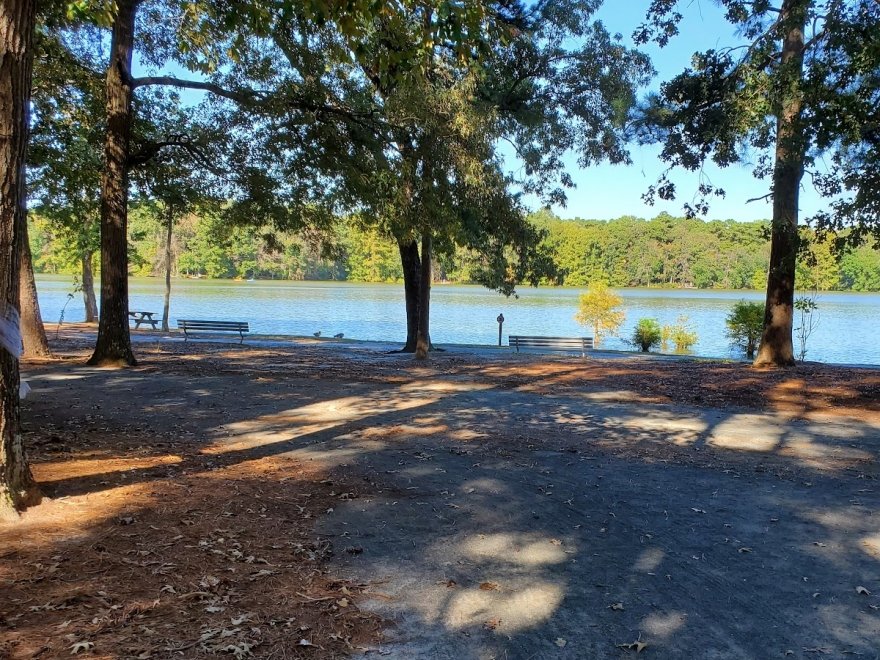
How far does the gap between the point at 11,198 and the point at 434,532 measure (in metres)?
3.37

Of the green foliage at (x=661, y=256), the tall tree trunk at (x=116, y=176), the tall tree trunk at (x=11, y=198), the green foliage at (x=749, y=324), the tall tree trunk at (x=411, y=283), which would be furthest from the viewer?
the green foliage at (x=661, y=256)

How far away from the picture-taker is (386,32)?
6176 mm

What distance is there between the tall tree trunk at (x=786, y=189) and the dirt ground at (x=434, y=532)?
470 cm

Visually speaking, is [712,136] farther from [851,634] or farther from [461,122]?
[851,634]

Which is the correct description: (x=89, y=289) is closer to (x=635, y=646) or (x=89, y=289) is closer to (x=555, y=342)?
(x=555, y=342)

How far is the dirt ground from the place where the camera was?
2.95m

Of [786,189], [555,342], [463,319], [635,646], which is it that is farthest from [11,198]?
[463,319]

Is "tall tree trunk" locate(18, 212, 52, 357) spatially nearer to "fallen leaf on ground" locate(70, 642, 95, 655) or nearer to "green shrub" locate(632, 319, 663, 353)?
"fallen leaf on ground" locate(70, 642, 95, 655)

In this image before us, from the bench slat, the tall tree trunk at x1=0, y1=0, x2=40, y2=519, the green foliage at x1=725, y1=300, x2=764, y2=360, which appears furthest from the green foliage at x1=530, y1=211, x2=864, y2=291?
the tall tree trunk at x1=0, y1=0, x2=40, y2=519

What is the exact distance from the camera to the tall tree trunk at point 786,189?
10.1 meters

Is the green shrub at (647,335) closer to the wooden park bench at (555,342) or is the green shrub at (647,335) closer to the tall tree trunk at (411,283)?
the wooden park bench at (555,342)

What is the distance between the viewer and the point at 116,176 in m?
11.1

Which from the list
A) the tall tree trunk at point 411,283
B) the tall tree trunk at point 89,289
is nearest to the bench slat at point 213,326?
the tall tree trunk at point 411,283

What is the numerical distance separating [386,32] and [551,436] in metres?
4.74
